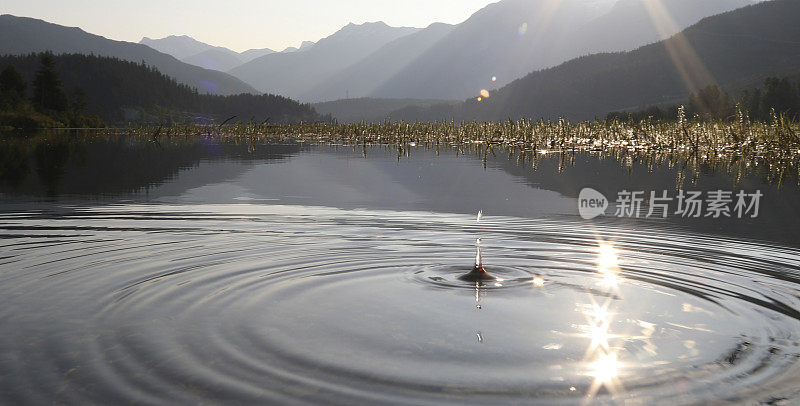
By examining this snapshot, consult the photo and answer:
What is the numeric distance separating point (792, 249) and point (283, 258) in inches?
305

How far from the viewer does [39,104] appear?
334ft

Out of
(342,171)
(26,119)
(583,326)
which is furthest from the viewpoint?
(26,119)

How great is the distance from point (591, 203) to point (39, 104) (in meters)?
104

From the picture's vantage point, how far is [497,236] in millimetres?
11617

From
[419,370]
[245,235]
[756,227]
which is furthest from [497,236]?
[419,370]

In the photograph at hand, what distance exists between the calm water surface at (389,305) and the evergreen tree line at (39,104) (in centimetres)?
8141

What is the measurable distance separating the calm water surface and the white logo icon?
443 millimetres

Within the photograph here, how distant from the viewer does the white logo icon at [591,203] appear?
14.6m

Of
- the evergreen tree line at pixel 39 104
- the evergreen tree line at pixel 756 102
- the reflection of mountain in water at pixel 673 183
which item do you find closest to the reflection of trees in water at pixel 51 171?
the reflection of mountain in water at pixel 673 183

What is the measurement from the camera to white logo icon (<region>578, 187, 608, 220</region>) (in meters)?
14.6

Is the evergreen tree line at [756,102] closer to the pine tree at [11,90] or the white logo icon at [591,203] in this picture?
the pine tree at [11,90]

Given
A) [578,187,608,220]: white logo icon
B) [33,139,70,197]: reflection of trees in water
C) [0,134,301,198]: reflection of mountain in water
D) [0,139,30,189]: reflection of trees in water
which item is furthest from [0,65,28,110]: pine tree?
[578,187,608,220]: white logo icon

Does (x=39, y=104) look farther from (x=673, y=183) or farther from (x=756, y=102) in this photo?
(x=756, y=102)

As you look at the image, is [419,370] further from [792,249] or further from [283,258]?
[792,249]
